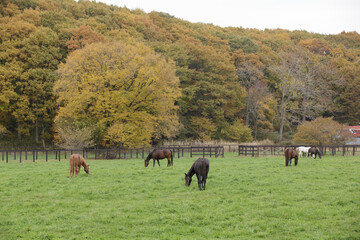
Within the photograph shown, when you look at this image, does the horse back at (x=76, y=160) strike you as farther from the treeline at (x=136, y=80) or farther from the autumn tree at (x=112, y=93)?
the autumn tree at (x=112, y=93)

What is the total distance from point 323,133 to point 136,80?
20.9 meters

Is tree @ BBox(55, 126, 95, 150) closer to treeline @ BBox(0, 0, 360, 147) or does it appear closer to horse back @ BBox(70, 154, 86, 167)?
treeline @ BBox(0, 0, 360, 147)

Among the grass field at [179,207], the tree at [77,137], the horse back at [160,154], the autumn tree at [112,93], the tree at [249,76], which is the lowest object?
the grass field at [179,207]

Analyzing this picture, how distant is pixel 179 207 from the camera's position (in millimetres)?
11469

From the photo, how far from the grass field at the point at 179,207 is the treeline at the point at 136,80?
58.4 ft

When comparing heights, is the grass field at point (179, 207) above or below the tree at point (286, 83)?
below

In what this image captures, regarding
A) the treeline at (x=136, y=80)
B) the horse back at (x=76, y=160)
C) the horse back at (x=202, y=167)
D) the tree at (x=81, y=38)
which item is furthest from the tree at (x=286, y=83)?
the horse back at (x=202, y=167)

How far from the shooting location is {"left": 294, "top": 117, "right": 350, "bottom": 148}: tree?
37.8 metres

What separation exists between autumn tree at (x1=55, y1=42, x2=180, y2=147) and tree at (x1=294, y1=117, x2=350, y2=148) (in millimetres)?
15713

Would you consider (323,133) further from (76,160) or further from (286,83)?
(76,160)

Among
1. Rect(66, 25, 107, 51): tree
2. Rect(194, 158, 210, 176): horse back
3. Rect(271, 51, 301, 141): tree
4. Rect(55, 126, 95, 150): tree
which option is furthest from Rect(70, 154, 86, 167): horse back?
Rect(271, 51, 301, 141): tree

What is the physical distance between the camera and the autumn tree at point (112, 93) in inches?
1347

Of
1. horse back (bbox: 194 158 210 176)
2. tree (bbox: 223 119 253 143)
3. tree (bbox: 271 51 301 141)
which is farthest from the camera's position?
tree (bbox: 271 51 301 141)

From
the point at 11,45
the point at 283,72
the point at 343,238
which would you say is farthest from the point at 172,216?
the point at 283,72
